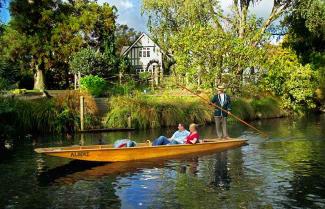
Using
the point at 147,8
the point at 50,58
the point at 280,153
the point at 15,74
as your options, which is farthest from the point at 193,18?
the point at 280,153

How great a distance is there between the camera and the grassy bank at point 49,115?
2553 cm

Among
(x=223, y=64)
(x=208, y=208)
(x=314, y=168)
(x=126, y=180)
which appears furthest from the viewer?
(x=223, y=64)

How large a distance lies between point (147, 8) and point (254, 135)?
93.8 feet

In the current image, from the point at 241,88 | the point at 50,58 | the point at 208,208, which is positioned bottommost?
the point at 208,208

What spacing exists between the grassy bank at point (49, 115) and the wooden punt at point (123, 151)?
963 centimetres

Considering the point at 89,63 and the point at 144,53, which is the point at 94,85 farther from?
the point at 144,53

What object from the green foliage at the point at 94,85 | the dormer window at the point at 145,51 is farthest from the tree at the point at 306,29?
the dormer window at the point at 145,51

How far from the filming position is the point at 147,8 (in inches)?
1987

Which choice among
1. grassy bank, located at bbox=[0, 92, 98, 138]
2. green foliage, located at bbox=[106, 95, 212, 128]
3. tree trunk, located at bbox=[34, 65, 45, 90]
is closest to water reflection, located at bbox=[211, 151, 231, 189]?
green foliage, located at bbox=[106, 95, 212, 128]

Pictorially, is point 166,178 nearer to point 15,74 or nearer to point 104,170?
point 104,170

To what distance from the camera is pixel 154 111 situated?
1147 inches

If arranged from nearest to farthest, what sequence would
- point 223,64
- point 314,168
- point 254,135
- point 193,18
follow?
point 314,168, point 254,135, point 223,64, point 193,18

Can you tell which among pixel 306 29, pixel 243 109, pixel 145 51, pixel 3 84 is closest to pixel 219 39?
pixel 243 109

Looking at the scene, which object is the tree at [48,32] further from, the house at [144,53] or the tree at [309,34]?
the house at [144,53]
